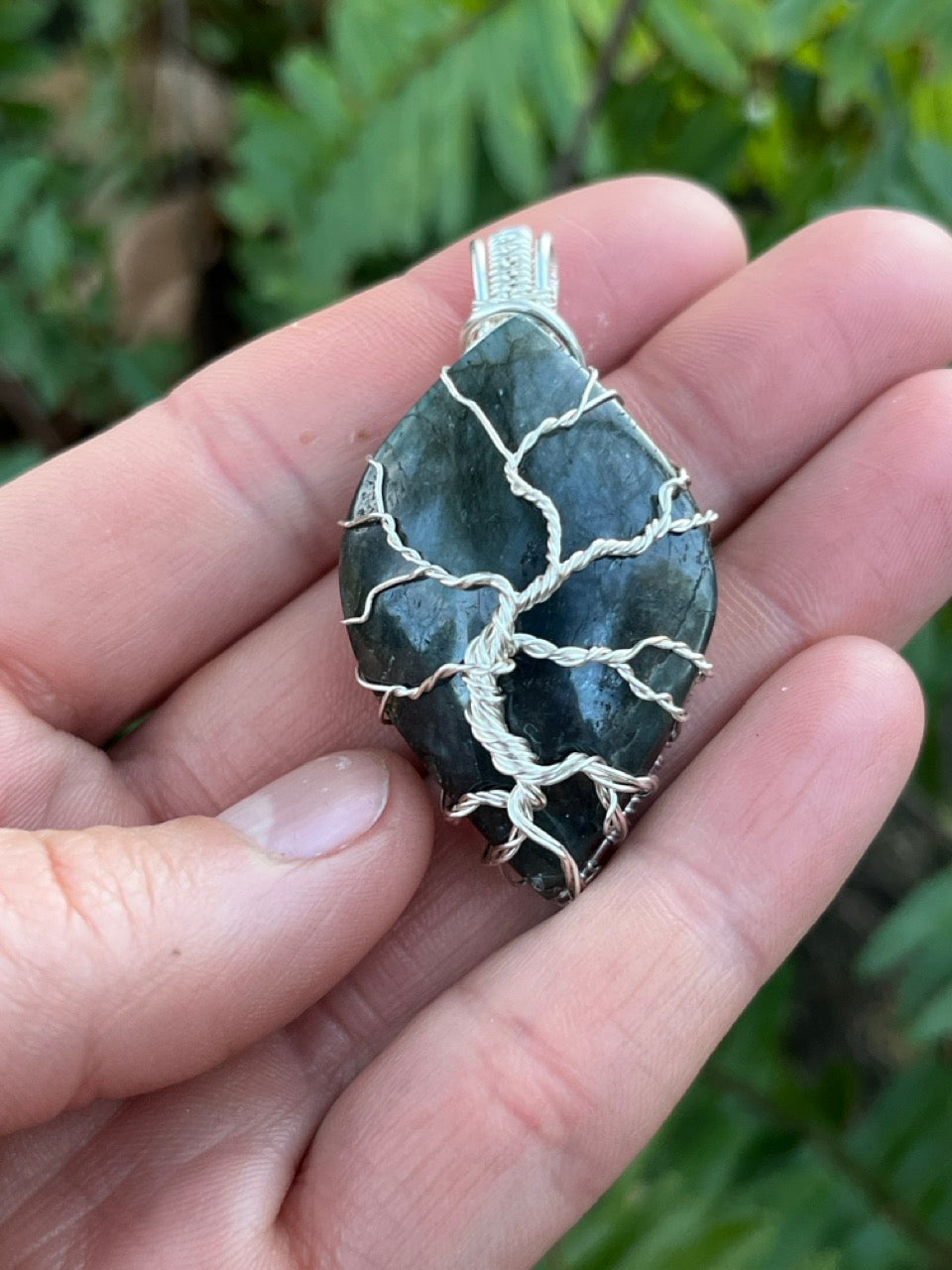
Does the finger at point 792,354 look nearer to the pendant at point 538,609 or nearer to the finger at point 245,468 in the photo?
the finger at point 245,468

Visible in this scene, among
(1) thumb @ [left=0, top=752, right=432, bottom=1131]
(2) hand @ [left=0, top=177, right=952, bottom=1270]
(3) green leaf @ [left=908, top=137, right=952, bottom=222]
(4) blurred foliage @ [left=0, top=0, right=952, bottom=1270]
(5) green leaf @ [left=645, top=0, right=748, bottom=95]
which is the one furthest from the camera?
(5) green leaf @ [left=645, top=0, right=748, bottom=95]

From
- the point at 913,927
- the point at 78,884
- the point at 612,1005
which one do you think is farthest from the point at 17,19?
the point at 913,927

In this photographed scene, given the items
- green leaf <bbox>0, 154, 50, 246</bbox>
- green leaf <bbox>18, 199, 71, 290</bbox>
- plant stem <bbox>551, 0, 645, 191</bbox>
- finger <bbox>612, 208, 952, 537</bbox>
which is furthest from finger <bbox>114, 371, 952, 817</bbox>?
green leaf <bbox>0, 154, 50, 246</bbox>

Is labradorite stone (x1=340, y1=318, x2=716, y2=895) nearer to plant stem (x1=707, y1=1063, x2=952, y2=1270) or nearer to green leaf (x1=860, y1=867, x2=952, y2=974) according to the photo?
green leaf (x1=860, y1=867, x2=952, y2=974)

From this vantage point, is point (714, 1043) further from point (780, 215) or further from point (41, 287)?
point (41, 287)

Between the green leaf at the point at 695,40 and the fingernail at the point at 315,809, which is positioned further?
the green leaf at the point at 695,40

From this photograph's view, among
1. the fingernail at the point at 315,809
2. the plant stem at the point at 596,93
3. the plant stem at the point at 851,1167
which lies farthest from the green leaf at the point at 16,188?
the plant stem at the point at 851,1167
